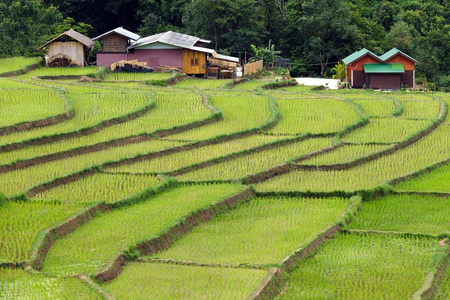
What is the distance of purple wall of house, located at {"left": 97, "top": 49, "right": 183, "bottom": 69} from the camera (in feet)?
116

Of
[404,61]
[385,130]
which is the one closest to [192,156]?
[385,130]

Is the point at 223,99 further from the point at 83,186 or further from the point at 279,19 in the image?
the point at 279,19

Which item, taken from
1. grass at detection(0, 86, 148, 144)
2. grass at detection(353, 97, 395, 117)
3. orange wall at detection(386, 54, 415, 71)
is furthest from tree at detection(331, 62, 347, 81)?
grass at detection(0, 86, 148, 144)

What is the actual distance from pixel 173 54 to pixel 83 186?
2091cm

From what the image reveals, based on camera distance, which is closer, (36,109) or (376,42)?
(36,109)

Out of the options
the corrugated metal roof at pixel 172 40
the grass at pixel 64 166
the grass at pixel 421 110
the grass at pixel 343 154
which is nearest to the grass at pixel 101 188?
the grass at pixel 64 166

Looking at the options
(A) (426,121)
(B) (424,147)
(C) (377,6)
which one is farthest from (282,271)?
(C) (377,6)

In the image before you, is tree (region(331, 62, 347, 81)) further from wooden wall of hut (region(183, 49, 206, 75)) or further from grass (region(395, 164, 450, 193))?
grass (region(395, 164, 450, 193))

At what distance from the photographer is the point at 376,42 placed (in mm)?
41031

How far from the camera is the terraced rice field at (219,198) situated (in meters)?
10.8

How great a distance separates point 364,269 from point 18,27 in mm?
28480

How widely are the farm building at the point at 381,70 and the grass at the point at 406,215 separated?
20.4 meters

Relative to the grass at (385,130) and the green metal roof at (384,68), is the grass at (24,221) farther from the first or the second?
the green metal roof at (384,68)

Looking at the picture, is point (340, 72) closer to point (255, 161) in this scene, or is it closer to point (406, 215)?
point (255, 161)
